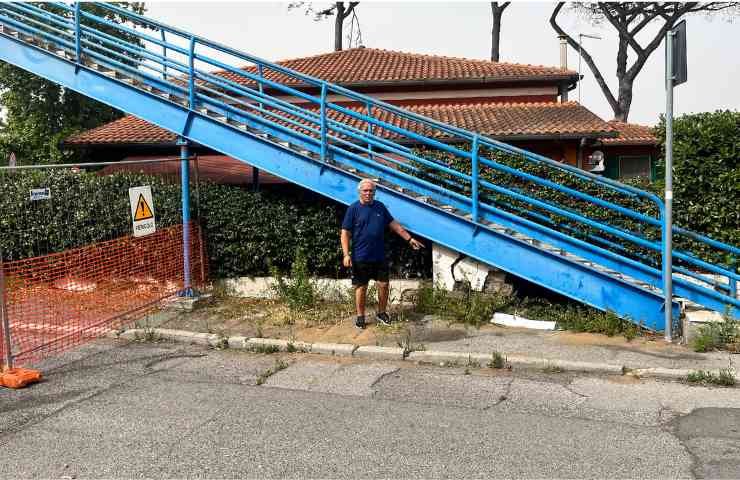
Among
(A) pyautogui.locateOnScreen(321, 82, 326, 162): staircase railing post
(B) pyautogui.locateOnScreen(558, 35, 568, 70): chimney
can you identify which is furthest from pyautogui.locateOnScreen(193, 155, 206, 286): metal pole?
(B) pyautogui.locateOnScreen(558, 35, 568, 70): chimney

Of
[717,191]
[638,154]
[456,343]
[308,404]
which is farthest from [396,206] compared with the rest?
[638,154]

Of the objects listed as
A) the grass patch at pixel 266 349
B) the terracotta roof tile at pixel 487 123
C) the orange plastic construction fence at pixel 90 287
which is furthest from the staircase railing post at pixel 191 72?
the terracotta roof tile at pixel 487 123

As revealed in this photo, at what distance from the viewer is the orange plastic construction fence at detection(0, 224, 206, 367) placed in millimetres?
7352

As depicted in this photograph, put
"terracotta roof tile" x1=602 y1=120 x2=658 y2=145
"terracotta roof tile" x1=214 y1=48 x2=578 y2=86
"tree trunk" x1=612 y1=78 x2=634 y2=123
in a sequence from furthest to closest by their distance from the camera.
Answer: "tree trunk" x1=612 y1=78 x2=634 y2=123, "terracotta roof tile" x1=602 y1=120 x2=658 y2=145, "terracotta roof tile" x1=214 y1=48 x2=578 y2=86

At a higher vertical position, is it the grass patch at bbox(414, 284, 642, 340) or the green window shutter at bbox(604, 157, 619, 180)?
the green window shutter at bbox(604, 157, 619, 180)

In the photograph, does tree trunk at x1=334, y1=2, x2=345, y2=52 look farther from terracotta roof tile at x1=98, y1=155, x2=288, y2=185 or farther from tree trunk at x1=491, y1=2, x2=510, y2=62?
terracotta roof tile at x1=98, y1=155, x2=288, y2=185

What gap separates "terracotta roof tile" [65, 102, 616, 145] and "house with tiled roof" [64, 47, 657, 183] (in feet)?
0.07

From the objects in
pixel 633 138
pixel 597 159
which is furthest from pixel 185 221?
pixel 633 138

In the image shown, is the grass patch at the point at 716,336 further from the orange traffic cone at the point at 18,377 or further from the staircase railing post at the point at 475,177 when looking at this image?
the orange traffic cone at the point at 18,377

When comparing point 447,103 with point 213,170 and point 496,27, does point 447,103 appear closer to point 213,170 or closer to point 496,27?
point 213,170

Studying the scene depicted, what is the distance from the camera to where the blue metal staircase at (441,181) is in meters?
7.41

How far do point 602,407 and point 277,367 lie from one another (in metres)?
3.03

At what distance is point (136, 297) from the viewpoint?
8.62 metres

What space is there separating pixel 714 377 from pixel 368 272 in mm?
3653
